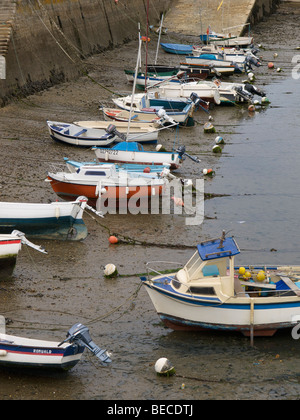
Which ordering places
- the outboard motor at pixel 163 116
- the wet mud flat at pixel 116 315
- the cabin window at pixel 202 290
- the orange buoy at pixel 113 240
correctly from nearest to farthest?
the wet mud flat at pixel 116 315 → the cabin window at pixel 202 290 → the orange buoy at pixel 113 240 → the outboard motor at pixel 163 116

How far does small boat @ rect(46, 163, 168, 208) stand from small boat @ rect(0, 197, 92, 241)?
2.04 meters

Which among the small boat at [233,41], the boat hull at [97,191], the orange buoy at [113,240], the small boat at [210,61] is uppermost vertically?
the small boat at [233,41]

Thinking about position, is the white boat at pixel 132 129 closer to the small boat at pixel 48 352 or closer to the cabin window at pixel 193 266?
the cabin window at pixel 193 266

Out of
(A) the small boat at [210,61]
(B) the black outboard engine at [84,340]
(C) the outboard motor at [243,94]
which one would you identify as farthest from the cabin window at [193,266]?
(A) the small boat at [210,61]

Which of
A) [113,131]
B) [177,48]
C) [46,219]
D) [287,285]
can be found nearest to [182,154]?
[113,131]

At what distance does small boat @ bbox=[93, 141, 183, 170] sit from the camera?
979 inches

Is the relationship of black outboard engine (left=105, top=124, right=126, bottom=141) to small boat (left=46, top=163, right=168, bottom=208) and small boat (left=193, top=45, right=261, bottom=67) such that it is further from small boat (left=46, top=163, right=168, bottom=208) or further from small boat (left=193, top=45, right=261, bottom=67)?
small boat (left=193, top=45, right=261, bottom=67)

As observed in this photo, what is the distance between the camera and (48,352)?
1311 centimetres

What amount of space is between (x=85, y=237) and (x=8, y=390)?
286 inches

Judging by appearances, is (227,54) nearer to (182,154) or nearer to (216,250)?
(182,154)

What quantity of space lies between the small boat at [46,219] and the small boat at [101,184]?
6.68 feet

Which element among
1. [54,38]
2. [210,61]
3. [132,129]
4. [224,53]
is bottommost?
[132,129]

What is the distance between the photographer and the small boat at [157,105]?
101 ft

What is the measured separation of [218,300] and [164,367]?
1.88 metres
